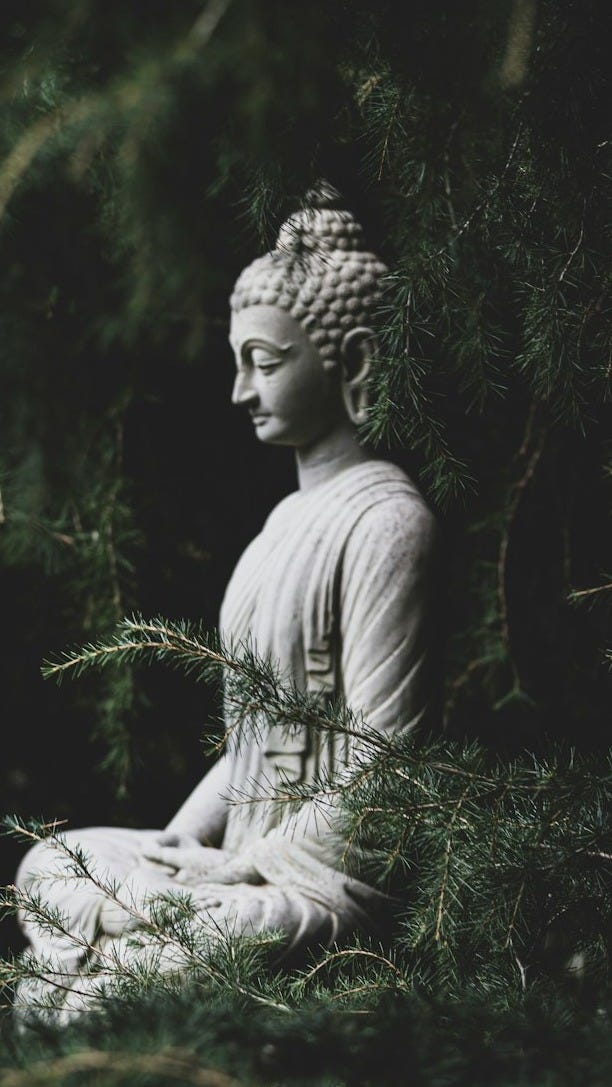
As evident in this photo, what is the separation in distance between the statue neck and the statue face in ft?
0.04

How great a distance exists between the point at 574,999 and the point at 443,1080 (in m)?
0.22

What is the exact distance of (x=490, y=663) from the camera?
265 cm

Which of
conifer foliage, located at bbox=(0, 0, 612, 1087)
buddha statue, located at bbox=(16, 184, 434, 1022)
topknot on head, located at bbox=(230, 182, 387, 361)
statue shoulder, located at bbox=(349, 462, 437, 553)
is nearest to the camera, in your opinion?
conifer foliage, located at bbox=(0, 0, 612, 1087)

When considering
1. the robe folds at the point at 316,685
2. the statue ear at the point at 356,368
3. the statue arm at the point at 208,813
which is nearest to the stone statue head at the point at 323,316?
the statue ear at the point at 356,368

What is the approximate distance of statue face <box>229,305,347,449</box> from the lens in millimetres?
1977

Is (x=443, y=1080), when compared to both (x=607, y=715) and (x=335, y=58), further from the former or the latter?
(x=607, y=715)

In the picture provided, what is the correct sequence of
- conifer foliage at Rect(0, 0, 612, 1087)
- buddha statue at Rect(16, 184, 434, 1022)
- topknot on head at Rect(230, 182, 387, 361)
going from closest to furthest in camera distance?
conifer foliage at Rect(0, 0, 612, 1087) → buddha statue at Rect(16, 184, 434, 1022) → topknot on head at Rect(230, 182, 387, 361)

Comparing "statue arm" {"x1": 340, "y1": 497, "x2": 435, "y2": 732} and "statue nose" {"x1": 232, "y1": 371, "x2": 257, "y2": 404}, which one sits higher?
"statue nose" {"x1": 232, "y1": 371, "x2": 257, "y2": 404}

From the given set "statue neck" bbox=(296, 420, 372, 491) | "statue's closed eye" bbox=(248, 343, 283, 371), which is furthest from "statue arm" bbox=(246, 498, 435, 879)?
"statue's closed eye" bbox=(248, 343, 283, 371)

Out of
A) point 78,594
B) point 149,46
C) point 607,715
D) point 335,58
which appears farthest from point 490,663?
point 149,46

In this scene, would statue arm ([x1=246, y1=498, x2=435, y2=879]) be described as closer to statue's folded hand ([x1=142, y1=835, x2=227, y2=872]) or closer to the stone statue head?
statue's folded hand ([x1=142, y1=835, x2=227, y2=872])

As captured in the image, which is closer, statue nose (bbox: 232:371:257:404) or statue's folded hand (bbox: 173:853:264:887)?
statue's folded hand (bbox: 173:853:264:887)

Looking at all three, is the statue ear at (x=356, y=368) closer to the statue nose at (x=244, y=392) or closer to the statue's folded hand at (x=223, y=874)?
the statue nose at (x=244, y=392)

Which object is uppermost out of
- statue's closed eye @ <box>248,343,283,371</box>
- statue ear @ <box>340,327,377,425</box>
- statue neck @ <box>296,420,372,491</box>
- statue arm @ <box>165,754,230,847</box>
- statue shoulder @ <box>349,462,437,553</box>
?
statue's closed eye @ <box>248,343,283,371</box>
